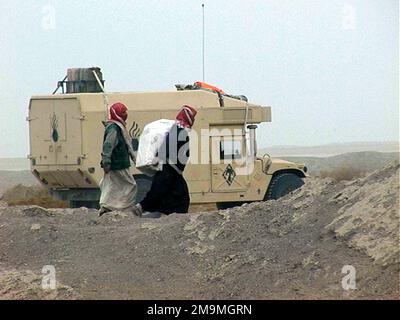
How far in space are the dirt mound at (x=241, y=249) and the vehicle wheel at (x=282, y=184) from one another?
20.1ft

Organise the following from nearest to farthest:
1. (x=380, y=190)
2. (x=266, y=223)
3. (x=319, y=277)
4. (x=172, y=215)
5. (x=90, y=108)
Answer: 1. (x=319, y=277)
2. (x=380, y=190)
3. (x=266, y=223)
4. (x=172, y=215)
5. (x=90, y=108)

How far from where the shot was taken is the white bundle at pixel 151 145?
36.3 ft

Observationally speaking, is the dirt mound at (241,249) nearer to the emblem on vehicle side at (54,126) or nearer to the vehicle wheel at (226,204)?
the emblem on vehicle side at (54,126)

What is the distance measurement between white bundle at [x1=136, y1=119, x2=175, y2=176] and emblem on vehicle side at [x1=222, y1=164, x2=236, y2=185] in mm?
5283

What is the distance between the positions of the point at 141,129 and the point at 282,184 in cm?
282

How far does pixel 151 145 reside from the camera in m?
11.1

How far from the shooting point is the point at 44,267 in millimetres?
9219

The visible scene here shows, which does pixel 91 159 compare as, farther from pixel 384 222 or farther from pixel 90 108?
pixel 384 222
